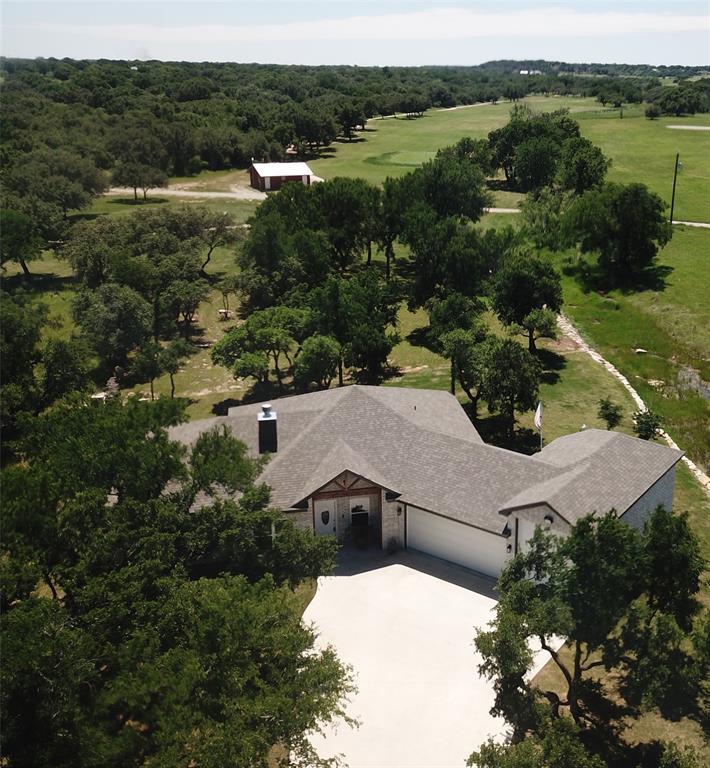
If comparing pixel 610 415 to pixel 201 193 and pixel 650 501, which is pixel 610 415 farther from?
pixel 201 193

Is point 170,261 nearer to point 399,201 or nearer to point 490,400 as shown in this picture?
point 399,201

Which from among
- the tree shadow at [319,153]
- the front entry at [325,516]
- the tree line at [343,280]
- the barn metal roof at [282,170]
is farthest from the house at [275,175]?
the front entry at [325,516]

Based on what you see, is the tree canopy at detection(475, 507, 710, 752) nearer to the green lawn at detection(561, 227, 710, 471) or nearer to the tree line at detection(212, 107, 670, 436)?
the tree line at detection(212, 107, 670, 436)

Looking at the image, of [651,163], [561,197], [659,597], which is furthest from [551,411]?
[651,163]

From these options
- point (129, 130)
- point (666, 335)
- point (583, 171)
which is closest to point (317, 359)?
point (666, 335)

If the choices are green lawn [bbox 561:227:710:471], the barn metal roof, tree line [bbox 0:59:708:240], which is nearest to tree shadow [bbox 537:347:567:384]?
green lawn [bbox 561:227:710:471]
